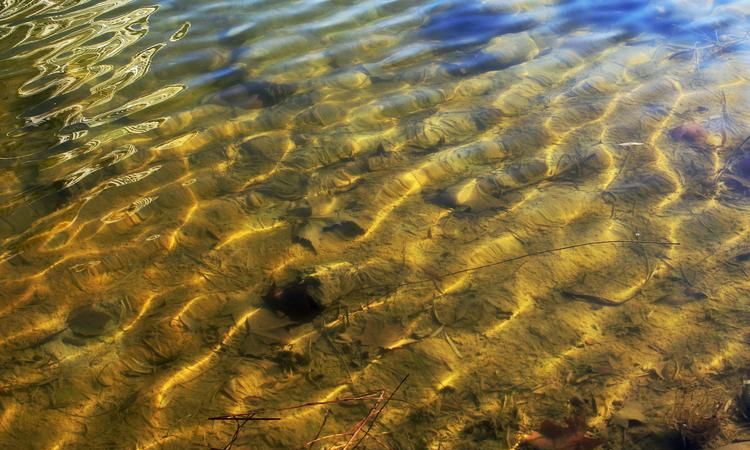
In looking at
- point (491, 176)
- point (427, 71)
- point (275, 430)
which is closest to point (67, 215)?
point (275, 430)

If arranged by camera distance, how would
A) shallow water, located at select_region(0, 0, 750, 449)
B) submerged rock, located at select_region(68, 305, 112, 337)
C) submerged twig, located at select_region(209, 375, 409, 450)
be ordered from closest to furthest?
submerged twig, located at select_region(209, 375, 409, 450)
shallow water, located at select_region(0, 0, 750, 449)
submerged rock, located at select_region(68, 305, 112, 337)

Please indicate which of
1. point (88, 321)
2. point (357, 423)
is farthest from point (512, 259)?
point (88, 321)

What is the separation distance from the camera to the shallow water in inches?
101

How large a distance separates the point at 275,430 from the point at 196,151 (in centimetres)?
239

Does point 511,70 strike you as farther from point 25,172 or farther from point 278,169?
point 25,172

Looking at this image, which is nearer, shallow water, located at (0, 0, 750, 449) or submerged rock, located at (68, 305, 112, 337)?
shallow water, located at (0, 0, 750, 449)

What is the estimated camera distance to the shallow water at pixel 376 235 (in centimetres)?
256

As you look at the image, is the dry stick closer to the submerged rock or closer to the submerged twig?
the submerged twig

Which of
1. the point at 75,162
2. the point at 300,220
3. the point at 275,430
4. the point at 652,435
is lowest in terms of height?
the point at 652,435

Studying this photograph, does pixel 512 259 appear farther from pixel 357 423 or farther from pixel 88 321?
pixel 88 321

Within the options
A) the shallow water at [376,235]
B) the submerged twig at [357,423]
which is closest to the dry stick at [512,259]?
the shallow water at [376,235]

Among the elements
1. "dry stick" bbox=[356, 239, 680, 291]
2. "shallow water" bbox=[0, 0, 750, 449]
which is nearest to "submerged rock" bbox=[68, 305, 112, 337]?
"shallow water" bbox=[0, 0, 750, 449]

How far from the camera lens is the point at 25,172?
4.01 metres

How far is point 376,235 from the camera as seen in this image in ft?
11.2
